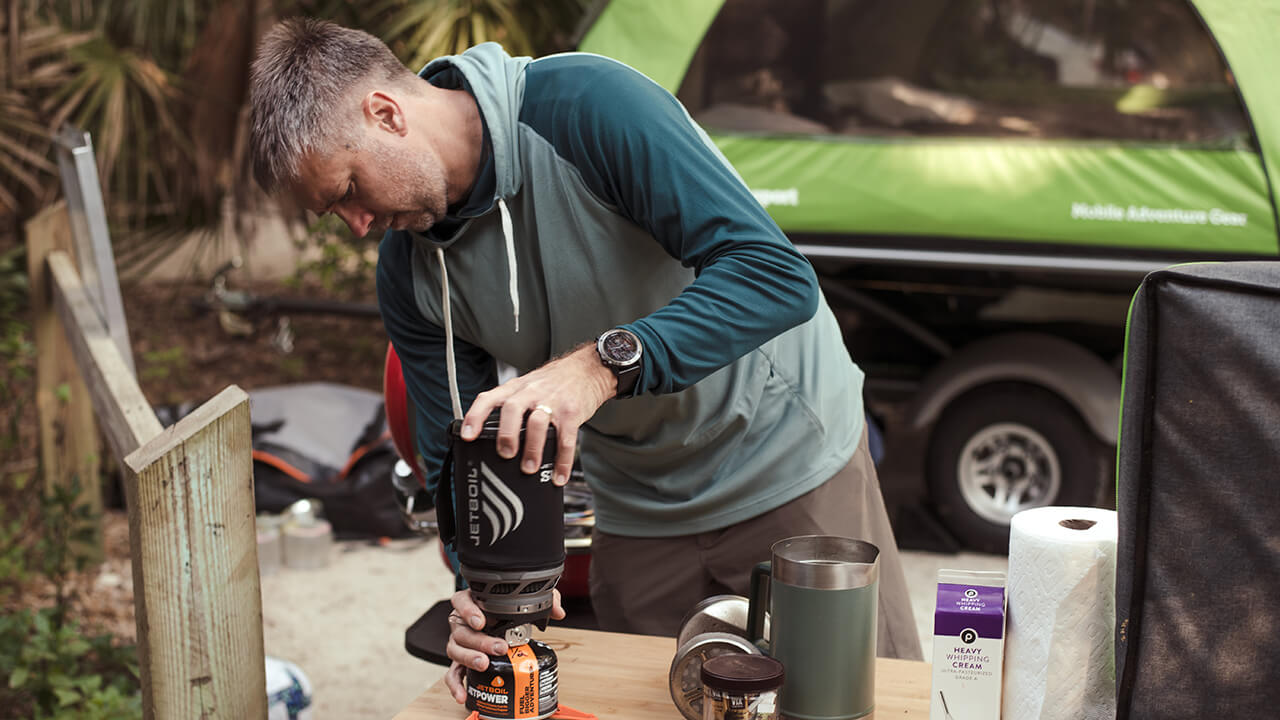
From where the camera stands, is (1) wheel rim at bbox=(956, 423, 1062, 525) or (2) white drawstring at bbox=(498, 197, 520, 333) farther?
(1) wheel rim at bbox=(956, 423, 1062, 525)

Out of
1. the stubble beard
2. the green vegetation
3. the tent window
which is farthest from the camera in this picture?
the tent window

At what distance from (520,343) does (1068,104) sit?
3.83 m

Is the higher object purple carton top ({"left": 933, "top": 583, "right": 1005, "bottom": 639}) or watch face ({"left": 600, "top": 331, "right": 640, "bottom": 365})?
watch face ({"left": 600, "top": 331, "right": 640, "bottom": 365})

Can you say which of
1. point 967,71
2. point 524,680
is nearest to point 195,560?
point 524,680

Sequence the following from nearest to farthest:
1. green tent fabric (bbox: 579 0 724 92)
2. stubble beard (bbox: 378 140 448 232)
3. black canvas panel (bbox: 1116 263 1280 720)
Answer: black canvas panel (bbox: 1116 263 1280 720) < stubble beard (bbox: 378 140 448 232) < green tent fabric (bbox: 579 0 724 92)

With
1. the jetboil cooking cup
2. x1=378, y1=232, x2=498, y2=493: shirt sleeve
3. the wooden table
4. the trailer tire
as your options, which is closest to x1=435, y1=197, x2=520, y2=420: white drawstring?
x1=378, y1=232, x2=498, y2=493: shirt sleeve

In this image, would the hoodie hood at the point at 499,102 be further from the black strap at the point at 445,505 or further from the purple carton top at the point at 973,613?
the purple carton top at the point at 973,613

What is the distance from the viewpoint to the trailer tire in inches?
169

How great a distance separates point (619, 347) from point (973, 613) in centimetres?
46

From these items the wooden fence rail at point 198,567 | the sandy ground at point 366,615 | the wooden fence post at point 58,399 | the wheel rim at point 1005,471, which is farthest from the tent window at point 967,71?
the wooden fence rail at point 198,567

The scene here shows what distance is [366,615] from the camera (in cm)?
397

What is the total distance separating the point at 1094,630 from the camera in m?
1.16

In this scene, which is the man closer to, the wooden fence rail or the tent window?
the wooden fence rail

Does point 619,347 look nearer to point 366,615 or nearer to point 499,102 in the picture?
point 499,102
